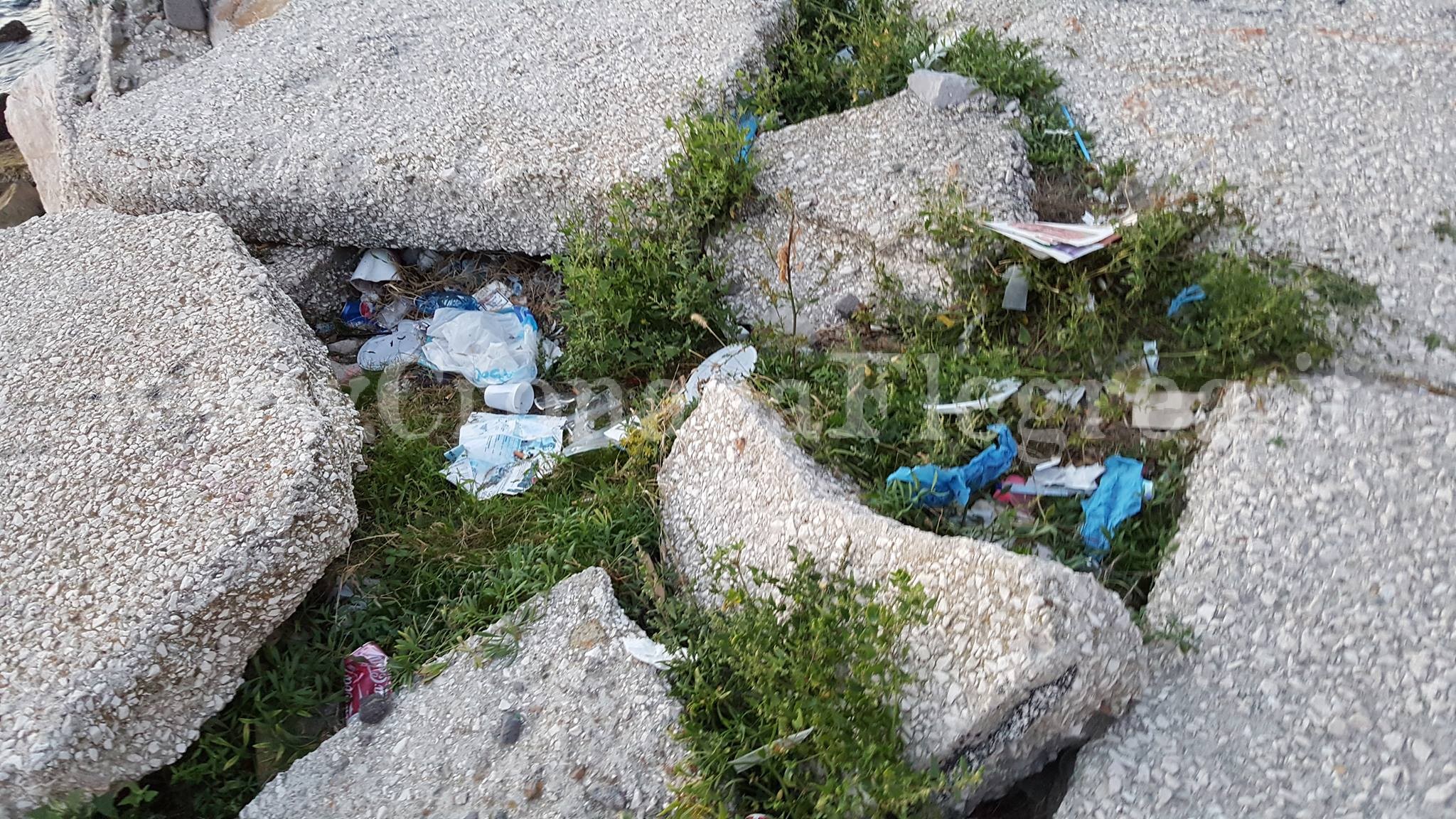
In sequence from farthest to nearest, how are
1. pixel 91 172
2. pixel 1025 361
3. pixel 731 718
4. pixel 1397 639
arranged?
pixel 91 172, pixel 1025 361, pixel 731 718, pixel 1397 639

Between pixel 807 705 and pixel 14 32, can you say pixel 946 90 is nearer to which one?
pixel 807 705

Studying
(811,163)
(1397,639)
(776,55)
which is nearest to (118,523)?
(811,163)

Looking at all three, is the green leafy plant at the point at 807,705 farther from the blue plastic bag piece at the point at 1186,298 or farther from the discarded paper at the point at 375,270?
the discarded paper at the point at 375,270

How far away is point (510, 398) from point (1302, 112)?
2544 millimetres

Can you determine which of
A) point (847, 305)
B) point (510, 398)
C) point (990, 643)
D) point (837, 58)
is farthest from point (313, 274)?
point (990, 643)

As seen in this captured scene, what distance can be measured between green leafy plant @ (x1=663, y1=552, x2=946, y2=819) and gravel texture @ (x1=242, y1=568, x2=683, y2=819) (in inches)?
4.3

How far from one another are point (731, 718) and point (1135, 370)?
4.36 ft

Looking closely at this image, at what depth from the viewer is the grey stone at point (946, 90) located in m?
3.03

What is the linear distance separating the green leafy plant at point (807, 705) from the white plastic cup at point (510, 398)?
113 centimetres

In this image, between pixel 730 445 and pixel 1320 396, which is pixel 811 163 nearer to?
pixel 730 445

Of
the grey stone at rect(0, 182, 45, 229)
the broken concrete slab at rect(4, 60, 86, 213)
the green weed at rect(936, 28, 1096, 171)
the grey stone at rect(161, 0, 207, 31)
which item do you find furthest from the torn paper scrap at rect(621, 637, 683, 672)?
the grey stone at rect(0, 182, 45, 229)

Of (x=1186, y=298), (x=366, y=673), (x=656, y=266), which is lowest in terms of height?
(x=366, y=673)

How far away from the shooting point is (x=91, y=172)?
10.8 ft

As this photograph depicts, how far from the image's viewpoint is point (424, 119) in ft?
10.4
